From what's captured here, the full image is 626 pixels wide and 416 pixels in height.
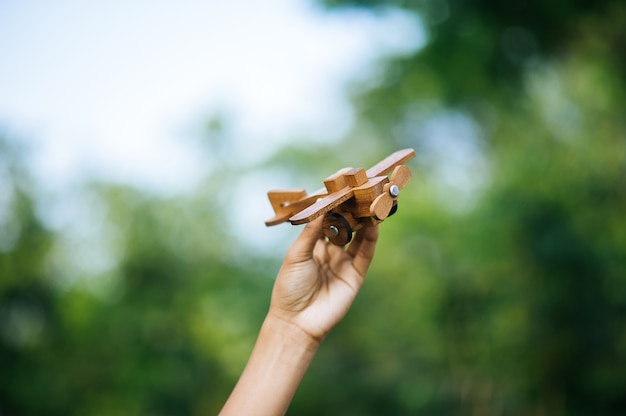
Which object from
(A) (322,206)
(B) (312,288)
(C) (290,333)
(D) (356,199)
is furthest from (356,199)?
(C) (290,333)

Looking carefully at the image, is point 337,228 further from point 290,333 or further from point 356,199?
point 290,333

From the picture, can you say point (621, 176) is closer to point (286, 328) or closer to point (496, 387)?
point (496, 387)

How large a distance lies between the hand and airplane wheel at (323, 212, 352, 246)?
25mm

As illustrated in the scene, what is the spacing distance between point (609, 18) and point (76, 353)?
6.22 meters

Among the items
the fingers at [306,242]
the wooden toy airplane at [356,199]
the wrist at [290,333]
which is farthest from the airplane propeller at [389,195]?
the wrist at [290,333]

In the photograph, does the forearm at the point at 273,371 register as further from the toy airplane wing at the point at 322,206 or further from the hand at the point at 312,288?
the toy airplane wing at the point at 322,206

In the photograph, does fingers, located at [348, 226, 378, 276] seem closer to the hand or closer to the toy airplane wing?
the hand

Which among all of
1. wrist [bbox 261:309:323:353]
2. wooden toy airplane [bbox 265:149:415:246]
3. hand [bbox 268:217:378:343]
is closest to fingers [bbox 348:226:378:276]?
hand [bbox 268:217:378:343]

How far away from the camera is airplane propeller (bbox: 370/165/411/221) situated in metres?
1.26

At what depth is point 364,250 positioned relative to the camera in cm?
149

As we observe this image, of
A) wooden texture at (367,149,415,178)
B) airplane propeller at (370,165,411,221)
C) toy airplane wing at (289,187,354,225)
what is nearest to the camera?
toy airplane wing at (289,187,354,225)

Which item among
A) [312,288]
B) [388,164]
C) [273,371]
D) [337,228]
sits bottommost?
[273,371]

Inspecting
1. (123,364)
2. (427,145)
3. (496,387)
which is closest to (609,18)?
(496,387)

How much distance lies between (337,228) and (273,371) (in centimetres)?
36
